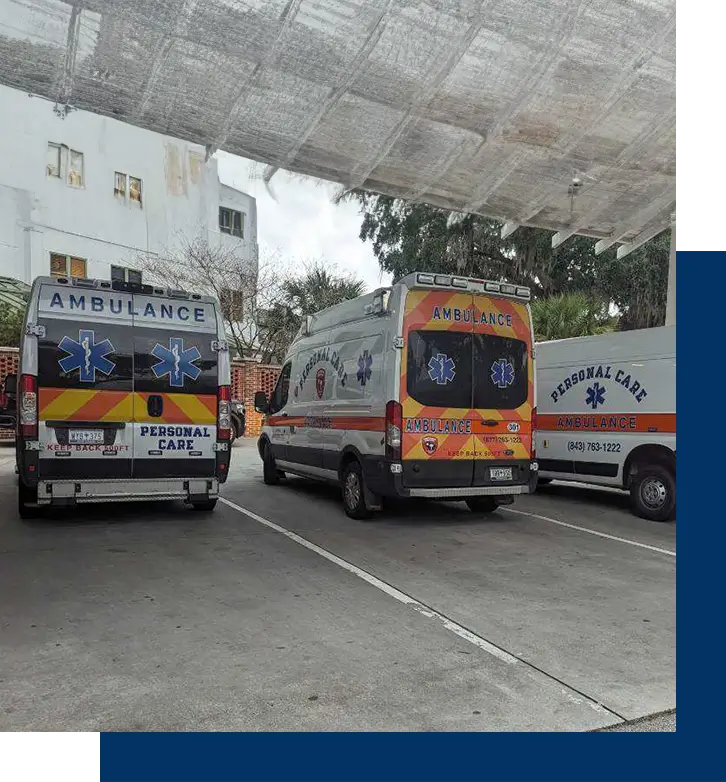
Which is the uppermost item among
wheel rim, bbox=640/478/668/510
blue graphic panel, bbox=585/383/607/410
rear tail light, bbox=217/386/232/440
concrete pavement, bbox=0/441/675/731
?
blue graphic panel, bbox=585/383/607/410

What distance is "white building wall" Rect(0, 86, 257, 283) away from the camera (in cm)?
2331

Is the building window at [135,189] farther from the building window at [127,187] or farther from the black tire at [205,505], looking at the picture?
the black tire at [205,505]

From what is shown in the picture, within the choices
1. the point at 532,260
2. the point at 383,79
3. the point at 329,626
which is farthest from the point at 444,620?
the point at 532,260

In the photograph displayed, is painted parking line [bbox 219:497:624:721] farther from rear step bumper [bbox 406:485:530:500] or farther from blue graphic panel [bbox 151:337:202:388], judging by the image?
blue graphic panel [bbox 151:337:202:388]

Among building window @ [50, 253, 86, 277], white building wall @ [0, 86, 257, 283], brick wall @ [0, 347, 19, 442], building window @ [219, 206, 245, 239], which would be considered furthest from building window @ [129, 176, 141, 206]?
brick wall @ [0, 347, 19, 442]

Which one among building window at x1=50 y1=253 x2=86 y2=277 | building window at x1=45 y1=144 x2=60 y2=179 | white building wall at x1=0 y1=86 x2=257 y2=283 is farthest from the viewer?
building window at x1=50 y1=253 x2=86 y2=277

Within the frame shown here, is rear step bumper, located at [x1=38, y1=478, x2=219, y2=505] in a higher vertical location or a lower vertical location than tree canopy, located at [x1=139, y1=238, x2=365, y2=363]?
lower

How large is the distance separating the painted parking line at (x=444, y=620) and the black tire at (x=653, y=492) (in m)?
4.52

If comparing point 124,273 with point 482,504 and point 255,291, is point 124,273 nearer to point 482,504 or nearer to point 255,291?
point 255,291

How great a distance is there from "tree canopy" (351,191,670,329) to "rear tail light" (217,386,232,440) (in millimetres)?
14076

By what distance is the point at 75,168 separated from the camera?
24.8 metres

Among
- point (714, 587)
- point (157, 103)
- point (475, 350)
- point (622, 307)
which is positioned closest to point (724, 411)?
point (714, 587)

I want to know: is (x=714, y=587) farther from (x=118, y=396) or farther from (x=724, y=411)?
(x=118, y=396)

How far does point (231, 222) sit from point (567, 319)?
1969cm
